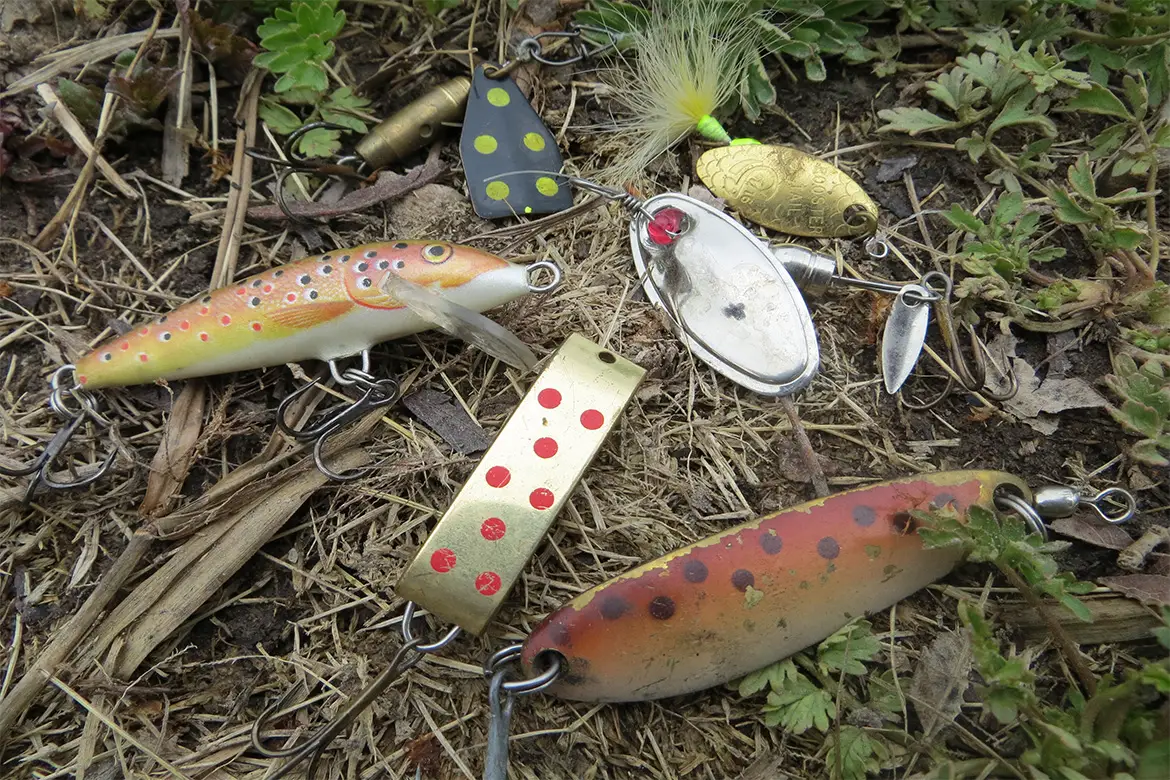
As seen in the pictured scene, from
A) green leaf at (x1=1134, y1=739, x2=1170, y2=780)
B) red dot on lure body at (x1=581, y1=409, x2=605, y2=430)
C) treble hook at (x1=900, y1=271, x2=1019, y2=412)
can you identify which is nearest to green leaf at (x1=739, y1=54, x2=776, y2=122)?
treble hook at (x1=900, y1=271, x2=1019, y2=412)

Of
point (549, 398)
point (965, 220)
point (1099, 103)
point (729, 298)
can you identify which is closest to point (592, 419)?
point (549, 398)

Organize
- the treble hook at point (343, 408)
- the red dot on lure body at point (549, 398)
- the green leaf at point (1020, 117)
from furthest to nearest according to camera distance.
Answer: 1. the green leaf at point (1020, 117)
2. the treble hook at point (343, 408)
3. the red dot on lure body at point (549, 398)

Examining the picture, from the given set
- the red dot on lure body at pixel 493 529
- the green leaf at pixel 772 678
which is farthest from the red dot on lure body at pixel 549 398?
the green leaf at pixel 772 678

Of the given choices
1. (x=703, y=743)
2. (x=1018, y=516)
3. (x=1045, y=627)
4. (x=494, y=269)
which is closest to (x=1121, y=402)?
(x=1018, y=516)

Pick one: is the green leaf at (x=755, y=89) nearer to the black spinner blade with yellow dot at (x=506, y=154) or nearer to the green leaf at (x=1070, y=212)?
the black spinner blade with yellow dot at (x=506, y=154)

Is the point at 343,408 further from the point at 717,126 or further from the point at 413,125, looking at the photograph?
the point at 717,126

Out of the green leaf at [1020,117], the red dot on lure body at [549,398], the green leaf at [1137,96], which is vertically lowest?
the red dot on lure body at [549,398]
